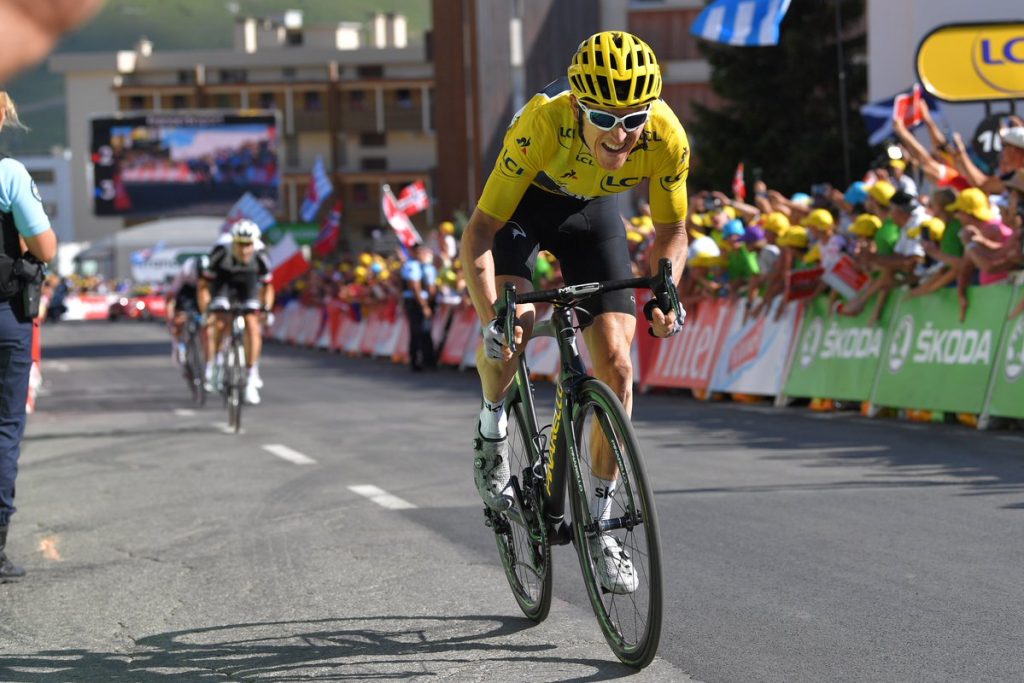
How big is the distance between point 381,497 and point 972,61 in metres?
8.06

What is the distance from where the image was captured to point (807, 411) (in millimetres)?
15086

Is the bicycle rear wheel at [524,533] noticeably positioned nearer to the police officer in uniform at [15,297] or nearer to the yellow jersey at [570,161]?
the yellow jersey at [570,161]

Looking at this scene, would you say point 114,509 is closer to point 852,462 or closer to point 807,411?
point 852,462

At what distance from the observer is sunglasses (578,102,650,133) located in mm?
4941

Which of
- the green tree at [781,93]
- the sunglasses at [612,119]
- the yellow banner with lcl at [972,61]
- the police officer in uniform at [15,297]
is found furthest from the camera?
the green tree at [781,93]

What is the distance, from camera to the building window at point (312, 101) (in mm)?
124812

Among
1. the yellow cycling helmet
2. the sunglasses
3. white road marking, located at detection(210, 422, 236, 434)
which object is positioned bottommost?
white road marking, located at detection(210, 422, 236, 434)

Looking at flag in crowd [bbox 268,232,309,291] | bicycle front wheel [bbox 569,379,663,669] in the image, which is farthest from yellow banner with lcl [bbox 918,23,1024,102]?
flag in crowd [bbox 268,232,309,291]

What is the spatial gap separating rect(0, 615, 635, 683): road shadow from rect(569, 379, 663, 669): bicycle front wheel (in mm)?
146

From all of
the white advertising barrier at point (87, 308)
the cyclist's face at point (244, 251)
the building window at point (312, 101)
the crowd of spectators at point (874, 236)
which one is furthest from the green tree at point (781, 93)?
the building window at point (312, 101)

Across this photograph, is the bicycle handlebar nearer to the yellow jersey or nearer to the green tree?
the yellow jersey

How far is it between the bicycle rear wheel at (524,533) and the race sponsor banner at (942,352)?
739 centimetres

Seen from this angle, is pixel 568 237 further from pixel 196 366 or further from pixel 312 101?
pixel 312 101

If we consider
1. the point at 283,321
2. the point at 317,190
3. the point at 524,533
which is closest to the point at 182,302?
the point at 524,533
